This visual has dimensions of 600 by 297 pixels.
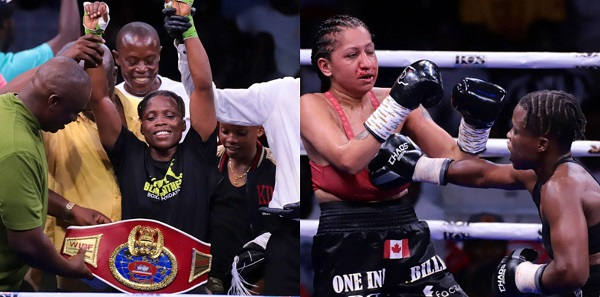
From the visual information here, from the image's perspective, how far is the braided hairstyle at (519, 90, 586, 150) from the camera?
363cm

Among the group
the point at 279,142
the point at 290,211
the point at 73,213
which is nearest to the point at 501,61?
the point at 279,142

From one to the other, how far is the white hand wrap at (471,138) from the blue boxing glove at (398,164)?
16 cm

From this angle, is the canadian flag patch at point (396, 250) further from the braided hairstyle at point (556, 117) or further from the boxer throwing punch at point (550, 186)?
the braided hairstyle at point (556, 117)

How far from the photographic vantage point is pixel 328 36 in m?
3.85

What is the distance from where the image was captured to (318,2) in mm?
3930

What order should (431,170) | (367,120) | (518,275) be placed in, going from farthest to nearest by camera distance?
1. (431,170)
2. (367,120)
3. (518,275)

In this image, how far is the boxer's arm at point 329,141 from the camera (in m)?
3.68

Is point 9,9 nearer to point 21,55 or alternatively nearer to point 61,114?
point 21,55

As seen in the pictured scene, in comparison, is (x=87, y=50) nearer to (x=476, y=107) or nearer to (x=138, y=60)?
(x=138, y=60)

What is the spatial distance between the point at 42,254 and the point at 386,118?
5.53 ft

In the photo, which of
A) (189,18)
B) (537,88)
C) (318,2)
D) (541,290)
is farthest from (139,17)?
(541,290)

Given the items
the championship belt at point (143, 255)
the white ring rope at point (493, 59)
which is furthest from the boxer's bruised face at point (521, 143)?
the championship belt at point (143, 255)

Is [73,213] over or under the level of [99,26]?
under

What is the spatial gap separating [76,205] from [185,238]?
547 millimetres
